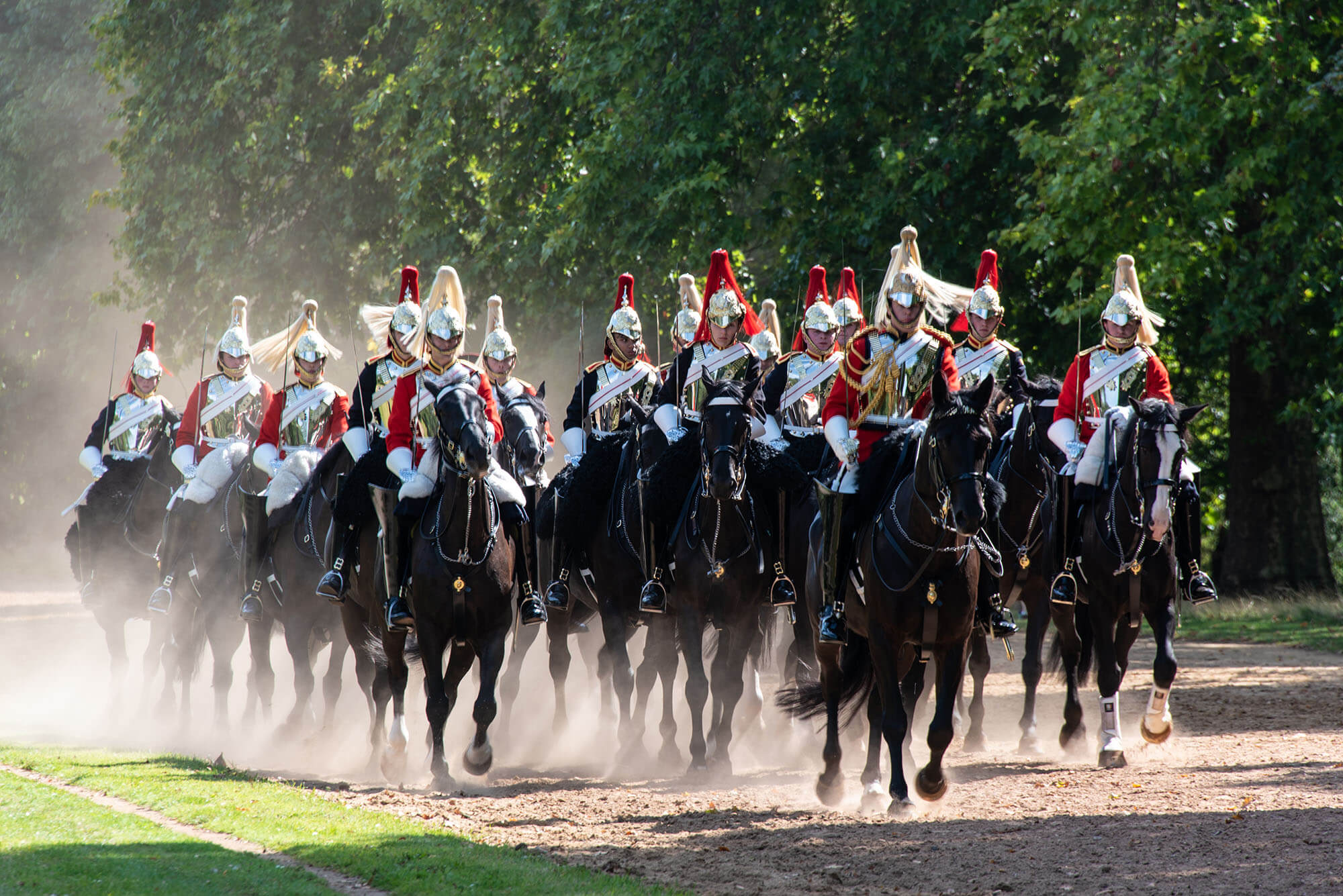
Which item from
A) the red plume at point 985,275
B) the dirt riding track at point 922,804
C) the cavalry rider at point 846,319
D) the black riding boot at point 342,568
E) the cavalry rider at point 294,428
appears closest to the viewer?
the dirt riding track at point 922,804

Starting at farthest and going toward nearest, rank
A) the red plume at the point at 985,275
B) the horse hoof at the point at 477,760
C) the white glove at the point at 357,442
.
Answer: the red plume at the point at 985,275, the white glove at the point at 357,442, the horse hoof at the point at 477,760

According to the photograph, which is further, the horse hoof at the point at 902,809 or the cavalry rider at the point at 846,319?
the cavalry rider at the point at 846,319

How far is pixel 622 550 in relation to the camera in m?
10.5

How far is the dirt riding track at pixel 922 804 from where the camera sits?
21.8 feet

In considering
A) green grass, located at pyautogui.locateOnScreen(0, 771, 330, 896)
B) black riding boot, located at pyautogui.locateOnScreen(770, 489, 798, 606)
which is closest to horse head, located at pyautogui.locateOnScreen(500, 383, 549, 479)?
black riding boot, located at pyautogui.locateOnScreen(770, 489, 798, 606)

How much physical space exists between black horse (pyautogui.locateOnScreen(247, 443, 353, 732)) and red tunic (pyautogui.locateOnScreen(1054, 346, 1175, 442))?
5.01 metres

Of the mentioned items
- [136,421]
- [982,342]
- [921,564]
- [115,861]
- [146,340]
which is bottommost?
[115,861]

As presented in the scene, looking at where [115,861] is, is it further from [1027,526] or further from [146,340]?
[146,340]

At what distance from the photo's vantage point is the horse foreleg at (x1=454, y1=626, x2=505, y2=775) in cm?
898

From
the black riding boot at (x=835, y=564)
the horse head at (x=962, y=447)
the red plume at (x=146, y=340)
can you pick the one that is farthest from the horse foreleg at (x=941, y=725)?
the red plume at (x=146, y=340)

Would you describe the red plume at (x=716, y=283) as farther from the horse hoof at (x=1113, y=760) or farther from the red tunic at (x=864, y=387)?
the horse hoof at (x=1113, y=760)

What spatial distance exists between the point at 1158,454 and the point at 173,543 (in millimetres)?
7911

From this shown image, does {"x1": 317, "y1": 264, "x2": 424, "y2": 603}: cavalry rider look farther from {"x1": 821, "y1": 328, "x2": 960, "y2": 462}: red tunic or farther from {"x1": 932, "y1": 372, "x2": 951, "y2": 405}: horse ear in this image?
{"x1": 932, "y1": 372, "x2": 951, "y2": 405}: horse ear

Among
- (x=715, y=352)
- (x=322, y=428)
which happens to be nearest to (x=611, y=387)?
(x=715, y=352)
